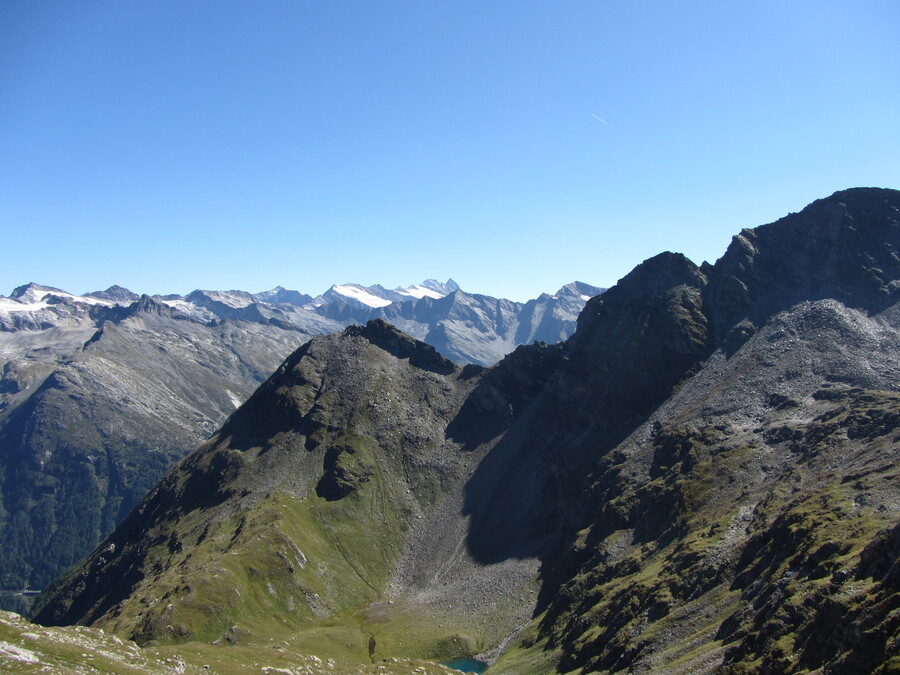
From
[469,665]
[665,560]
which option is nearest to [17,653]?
[469,665]

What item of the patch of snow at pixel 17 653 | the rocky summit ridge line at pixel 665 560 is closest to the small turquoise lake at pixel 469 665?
the rocky summit ridge line at pixel 665 560

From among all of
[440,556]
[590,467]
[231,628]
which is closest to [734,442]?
[590,467]

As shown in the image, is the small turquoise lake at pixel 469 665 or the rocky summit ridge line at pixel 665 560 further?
the small turquoise lake at pixel 469 665

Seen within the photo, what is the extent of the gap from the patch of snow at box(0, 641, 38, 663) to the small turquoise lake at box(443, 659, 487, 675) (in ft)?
329

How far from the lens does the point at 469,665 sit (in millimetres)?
138875

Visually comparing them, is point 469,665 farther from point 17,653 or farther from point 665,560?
point 17,653

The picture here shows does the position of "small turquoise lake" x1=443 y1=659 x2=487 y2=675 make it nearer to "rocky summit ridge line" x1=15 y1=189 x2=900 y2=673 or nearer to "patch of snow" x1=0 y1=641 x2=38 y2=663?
"rocky summit ridge line" x1=15 y1=189 x2=900 y2=673

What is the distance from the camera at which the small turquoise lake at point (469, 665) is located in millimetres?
136425

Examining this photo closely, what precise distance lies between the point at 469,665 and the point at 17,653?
10499 cm

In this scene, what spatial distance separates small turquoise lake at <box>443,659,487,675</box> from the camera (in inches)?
5371

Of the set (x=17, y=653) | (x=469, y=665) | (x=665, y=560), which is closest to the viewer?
(x=17, y=653)

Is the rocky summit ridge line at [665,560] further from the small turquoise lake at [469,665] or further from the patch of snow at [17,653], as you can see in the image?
the patch of snow at [17,653]

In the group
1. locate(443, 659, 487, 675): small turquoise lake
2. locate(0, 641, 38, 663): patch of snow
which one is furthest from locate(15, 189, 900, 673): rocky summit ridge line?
locate(0, 641, 38, 663): patch of snow

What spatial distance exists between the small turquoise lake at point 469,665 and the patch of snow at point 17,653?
3946 inches
